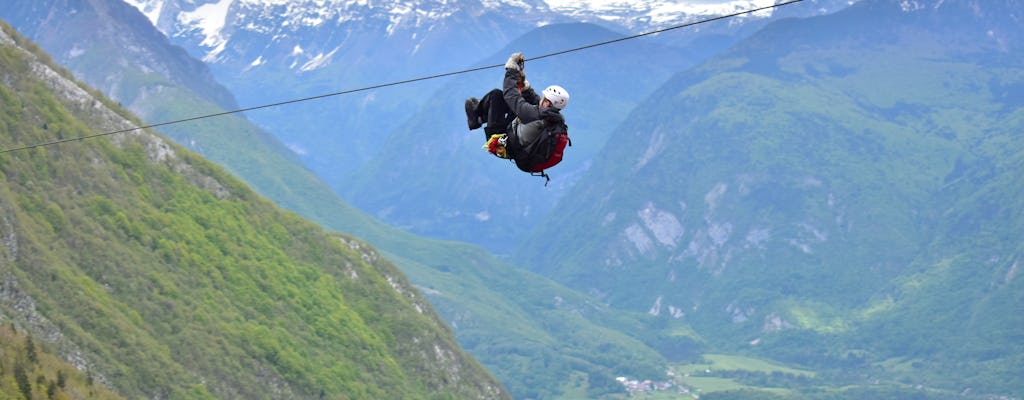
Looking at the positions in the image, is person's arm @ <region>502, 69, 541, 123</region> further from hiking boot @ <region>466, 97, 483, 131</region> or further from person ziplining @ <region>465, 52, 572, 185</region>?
hiking boot @ <region>466, 97, 483, 131</region>

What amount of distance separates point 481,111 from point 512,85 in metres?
2.56

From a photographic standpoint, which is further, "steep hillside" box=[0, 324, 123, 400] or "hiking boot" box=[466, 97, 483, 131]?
"steep hillside" box=[0, 324, 123, 400]

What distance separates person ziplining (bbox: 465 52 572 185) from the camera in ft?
164

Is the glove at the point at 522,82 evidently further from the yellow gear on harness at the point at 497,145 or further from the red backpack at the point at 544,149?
the yellow gear on harness at the point at 497,145

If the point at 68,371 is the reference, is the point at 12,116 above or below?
above

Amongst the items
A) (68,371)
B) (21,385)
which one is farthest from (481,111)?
(68,371)

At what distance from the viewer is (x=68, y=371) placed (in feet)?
476

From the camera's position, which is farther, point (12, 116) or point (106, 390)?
point (12, 116)

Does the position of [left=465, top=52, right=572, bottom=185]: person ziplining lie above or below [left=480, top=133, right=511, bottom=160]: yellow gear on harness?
above

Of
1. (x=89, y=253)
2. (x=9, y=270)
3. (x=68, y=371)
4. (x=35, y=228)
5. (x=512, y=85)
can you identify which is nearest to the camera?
(x=512, y=85)

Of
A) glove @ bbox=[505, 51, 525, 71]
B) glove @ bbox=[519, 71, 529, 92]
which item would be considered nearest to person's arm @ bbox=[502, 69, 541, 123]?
glove @ bbox=[519, 71, 529, 92]

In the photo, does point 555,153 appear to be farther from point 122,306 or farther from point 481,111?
point 122,306

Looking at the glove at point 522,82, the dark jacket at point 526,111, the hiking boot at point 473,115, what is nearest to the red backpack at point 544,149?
the dark jacket at point 526,111

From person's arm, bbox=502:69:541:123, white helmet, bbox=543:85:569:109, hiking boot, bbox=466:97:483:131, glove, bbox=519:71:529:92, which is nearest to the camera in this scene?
white helmet, bbox=543:85:569:109
